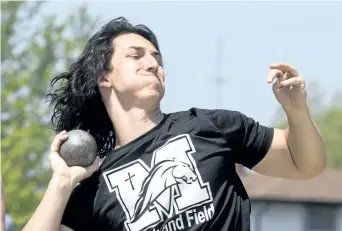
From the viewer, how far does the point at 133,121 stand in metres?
6.08

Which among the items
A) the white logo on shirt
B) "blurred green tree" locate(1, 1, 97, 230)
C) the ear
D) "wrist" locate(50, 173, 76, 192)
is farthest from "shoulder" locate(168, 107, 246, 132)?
"blurred green tree" locate(1, 1, 97, 230)

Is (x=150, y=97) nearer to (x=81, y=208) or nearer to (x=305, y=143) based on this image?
Answer: (x=81, y=208)

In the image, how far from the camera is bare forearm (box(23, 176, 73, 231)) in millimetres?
5762

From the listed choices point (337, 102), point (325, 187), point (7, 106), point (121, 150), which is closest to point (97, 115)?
point (121, 150)

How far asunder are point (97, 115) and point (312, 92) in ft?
278

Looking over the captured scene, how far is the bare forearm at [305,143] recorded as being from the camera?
5840 millimetres

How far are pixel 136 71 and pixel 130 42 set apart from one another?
0.26 metres

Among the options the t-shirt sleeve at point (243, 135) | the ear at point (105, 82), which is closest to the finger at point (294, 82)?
the t-shirt sleeve at point (243, 135)

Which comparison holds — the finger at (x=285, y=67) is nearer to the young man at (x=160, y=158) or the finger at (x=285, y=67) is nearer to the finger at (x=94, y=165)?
the young man at (x=160, y=158)

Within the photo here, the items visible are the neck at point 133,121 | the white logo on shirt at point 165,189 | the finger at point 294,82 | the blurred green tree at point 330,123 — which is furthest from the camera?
the blurred green tree at point 330,123

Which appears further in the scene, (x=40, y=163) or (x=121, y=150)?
(x=40, y=163)

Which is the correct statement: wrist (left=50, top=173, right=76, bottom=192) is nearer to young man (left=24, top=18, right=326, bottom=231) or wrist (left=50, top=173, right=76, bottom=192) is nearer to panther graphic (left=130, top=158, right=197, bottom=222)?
young man (left=24, top=18, right=326, bottom=231)

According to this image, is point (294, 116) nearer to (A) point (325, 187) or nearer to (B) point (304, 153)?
(B) point (304, 153)

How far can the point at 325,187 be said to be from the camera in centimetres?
3472
